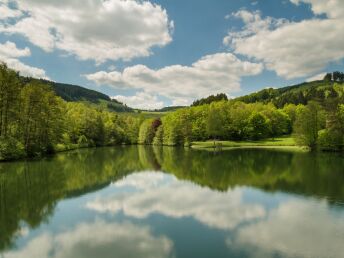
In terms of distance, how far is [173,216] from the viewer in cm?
1781

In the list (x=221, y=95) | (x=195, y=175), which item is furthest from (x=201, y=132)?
(x=195, y=175)

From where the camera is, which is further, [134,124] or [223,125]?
[134,124]

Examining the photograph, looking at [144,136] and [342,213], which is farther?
[144,136]

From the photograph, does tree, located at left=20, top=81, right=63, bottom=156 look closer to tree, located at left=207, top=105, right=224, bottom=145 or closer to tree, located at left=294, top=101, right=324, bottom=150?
tree, located at left=207, top=105, right=224, bottom=145

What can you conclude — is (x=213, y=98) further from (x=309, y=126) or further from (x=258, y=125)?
(x=309, y=126)

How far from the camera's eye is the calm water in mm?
12703

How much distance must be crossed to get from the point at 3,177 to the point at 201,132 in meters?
73.2

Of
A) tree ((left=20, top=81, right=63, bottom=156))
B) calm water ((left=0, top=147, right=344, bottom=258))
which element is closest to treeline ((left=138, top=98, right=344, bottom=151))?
tree ((left=20, top=81, right=63, bottom=156))

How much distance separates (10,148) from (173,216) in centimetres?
3463

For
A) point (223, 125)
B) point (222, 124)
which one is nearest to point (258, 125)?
point (223, 125)

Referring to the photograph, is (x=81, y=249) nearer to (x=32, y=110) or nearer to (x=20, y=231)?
(x=20, y=231)

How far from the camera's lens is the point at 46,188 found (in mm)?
26000

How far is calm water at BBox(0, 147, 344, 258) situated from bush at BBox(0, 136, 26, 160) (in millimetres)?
12259

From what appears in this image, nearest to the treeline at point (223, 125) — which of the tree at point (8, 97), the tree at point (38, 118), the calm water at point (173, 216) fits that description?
the tree at point (38, 118)
